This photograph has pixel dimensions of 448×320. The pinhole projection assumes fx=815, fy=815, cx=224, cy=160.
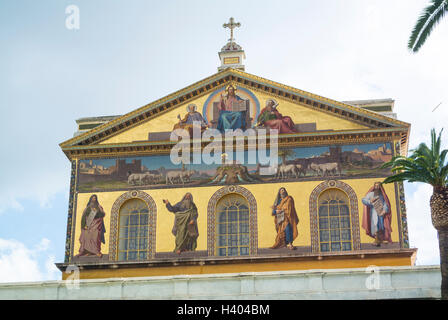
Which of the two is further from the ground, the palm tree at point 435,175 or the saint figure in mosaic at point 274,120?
the saint figure in mosaic at point 274,120

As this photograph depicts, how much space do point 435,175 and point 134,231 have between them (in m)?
13.7

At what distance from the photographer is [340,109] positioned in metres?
33.4

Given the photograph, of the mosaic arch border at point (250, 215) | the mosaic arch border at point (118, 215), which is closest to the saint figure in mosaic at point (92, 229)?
the mosaic arch border at point (118, 215)

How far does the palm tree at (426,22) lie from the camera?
23344mm

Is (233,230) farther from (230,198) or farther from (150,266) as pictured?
(150,266)

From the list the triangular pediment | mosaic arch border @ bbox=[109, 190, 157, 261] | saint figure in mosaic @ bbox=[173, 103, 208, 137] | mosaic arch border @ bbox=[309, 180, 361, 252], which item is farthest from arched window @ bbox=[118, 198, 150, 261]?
mosaic arch border @ bbox=[309, 180, 361, 252]

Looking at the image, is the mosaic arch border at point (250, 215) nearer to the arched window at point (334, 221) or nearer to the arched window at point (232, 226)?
the arched window at point (232, 226)

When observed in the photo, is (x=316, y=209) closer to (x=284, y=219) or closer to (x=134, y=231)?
(x=284, y=219)

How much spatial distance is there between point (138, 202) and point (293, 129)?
7062mm

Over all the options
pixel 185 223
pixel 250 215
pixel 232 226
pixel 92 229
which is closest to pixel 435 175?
pixel 250 215

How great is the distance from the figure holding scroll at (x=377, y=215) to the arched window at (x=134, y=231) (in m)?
8.79

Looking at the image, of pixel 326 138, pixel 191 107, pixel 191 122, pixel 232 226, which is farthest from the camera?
pixel 191 107

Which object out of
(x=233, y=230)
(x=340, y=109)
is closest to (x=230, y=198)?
(x=233, y=230)

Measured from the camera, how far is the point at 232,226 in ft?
108
